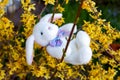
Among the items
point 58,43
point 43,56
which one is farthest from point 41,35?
point 43,56

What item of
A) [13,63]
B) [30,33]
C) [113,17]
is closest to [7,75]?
[13,63]

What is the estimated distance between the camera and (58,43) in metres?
1.25

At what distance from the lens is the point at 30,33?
139 centimetres

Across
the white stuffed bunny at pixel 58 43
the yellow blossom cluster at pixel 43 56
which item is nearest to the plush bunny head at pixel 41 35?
the white stuffed bunny at pixel 58 43

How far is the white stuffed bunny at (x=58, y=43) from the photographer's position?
123 centimetres

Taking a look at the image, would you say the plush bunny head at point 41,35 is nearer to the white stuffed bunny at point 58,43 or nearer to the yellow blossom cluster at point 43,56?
the white stuffed bunny at point 58,43

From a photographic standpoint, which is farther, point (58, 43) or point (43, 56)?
point (43, 56)

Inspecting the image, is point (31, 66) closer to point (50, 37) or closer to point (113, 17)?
point (50, 37)

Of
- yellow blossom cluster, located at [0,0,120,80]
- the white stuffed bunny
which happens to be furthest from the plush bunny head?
yellow blossom cluster, located at [0,0,120,80]

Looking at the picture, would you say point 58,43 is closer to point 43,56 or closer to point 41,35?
point 41,35

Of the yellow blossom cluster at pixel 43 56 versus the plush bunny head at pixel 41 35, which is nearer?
the plush bunny head at pixel 41 35

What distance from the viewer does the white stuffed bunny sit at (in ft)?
4.03

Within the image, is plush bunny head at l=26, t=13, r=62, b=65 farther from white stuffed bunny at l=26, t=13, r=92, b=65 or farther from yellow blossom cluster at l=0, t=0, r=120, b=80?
yellow blossom cluster at l=0, t=0, r=120, b=80

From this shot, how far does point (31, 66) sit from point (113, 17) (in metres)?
1.39
